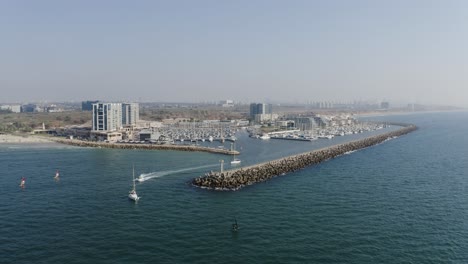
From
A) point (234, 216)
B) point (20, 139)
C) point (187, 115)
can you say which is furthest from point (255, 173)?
point (187, 115)

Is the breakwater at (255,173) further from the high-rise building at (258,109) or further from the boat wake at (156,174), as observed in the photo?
the high-rise building at (258,109)

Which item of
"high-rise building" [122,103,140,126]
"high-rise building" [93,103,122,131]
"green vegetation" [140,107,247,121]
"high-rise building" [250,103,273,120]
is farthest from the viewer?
"high-rise building" [250,103,273,120]

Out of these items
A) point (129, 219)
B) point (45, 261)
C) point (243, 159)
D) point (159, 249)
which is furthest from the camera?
point (243, 159)

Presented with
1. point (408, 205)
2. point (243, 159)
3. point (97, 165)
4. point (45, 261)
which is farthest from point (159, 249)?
point (243, 159)

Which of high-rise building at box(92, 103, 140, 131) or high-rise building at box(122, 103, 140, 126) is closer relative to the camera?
high-rise building at box(92, 103, 140, 131)

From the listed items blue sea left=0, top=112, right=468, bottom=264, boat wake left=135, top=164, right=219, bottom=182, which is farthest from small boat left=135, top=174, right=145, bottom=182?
blue sea left=0, top=112, right=468, bottom=264

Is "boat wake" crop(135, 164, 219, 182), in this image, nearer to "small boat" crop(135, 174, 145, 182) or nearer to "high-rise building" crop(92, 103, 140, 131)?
"small boat" crop(135, 174, 145, 182)

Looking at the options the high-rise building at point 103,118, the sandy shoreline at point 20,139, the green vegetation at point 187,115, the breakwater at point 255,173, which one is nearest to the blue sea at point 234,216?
the breakwater at point 255,173

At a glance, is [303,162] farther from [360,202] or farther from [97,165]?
[97,165]
